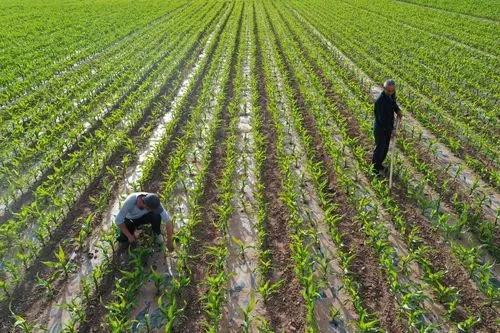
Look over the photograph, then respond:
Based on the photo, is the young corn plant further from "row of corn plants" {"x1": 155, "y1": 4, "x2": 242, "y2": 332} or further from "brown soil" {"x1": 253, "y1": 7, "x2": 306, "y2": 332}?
"brown soil" {"x1": 253, "y1": 7, "x2": 306, "y2": 332}

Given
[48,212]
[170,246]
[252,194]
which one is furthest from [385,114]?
[48,212]

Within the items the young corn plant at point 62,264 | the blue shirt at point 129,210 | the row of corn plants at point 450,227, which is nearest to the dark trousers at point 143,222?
the blue shirt at point 129,210

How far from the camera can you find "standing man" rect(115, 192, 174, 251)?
510 cm

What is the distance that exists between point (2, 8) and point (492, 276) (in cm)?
3855

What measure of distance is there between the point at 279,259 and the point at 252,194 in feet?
5.80

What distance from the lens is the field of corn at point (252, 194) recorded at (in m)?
4.78

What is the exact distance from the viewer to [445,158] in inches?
318

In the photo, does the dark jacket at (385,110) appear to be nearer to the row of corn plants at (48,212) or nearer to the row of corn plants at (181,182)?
the row of corn plants at (181,182)

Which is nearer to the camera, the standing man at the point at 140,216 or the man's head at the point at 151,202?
the man's head at the point at 151,202

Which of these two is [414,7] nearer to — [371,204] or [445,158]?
[445,158]

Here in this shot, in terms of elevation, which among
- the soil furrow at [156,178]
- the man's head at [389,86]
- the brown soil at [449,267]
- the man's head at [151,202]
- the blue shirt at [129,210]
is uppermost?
the man's head at [389,86]

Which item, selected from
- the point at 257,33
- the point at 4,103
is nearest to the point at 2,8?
the point at 257,33

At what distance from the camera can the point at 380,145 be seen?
728cm

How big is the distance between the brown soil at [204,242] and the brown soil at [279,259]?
2.58 ft
